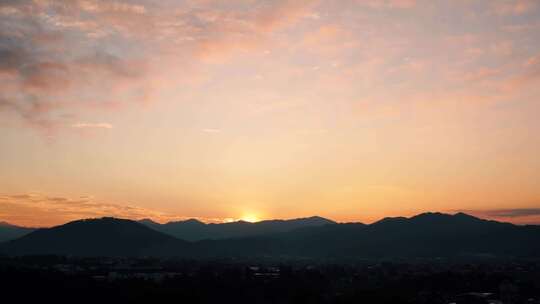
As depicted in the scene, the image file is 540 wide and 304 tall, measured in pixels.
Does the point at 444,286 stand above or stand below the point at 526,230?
below

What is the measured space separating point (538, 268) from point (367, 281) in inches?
1849

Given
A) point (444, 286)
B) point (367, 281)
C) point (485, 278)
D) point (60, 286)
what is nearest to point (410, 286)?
point (444, 286)

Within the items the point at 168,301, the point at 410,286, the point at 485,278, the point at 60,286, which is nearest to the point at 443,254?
the point at 485,278

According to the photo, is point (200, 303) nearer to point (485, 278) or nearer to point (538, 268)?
point (485, 278)

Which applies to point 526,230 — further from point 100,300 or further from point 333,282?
point 100,300

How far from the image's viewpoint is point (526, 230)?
197 m

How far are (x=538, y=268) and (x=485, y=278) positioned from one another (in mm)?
34615

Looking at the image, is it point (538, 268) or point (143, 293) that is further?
point (538, 268)

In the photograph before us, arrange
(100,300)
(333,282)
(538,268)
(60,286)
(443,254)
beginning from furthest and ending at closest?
1. (443,254)
2. (538,268)
3. (333,282)
4. (60,286)
5. (100,300)

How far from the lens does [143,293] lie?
167 ft

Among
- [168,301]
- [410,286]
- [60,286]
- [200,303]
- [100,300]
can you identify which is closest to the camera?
[168,301]

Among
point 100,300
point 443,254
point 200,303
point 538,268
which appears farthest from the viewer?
point 443,254

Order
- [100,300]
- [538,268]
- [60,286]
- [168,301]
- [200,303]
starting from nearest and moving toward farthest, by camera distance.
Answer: [168,301] < [200,303] < [100,300] < [60,286] < [538,268]

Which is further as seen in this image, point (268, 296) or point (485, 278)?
point (485, 278)
